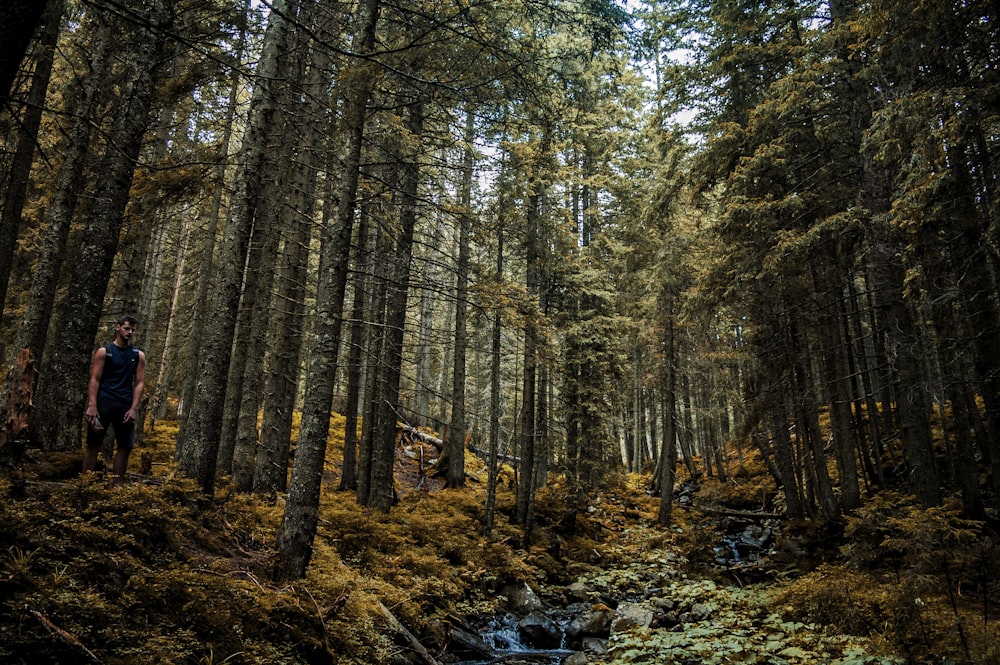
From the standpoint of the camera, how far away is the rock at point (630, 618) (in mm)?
8664

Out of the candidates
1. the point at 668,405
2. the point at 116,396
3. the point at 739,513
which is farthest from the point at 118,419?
the point at 739,513

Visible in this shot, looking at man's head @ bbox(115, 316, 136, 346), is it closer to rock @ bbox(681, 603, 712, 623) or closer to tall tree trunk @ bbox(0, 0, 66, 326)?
tall tree trunk @ bbox(0, 0, 66, 326)

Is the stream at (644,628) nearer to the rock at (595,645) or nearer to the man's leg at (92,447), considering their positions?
the rock at (595,645)

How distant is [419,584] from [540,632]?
234 centimetres

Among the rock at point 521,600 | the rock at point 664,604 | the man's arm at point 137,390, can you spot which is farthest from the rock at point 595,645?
the man's arm at point 137,390

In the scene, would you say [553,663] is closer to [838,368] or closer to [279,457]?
[279,457]

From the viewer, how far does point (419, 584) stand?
822 centimetres

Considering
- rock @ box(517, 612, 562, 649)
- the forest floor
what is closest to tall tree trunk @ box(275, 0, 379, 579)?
the forest floor

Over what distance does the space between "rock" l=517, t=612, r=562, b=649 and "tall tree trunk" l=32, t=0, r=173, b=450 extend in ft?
24.2

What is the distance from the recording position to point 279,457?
9992 millimetres

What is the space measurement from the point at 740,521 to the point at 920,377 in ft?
29.6

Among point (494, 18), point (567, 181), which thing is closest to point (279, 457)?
point (567, 181)

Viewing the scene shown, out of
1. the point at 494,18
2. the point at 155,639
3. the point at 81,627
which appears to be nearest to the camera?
the point at 81,627

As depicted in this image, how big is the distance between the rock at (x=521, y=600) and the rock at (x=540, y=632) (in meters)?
0.42
